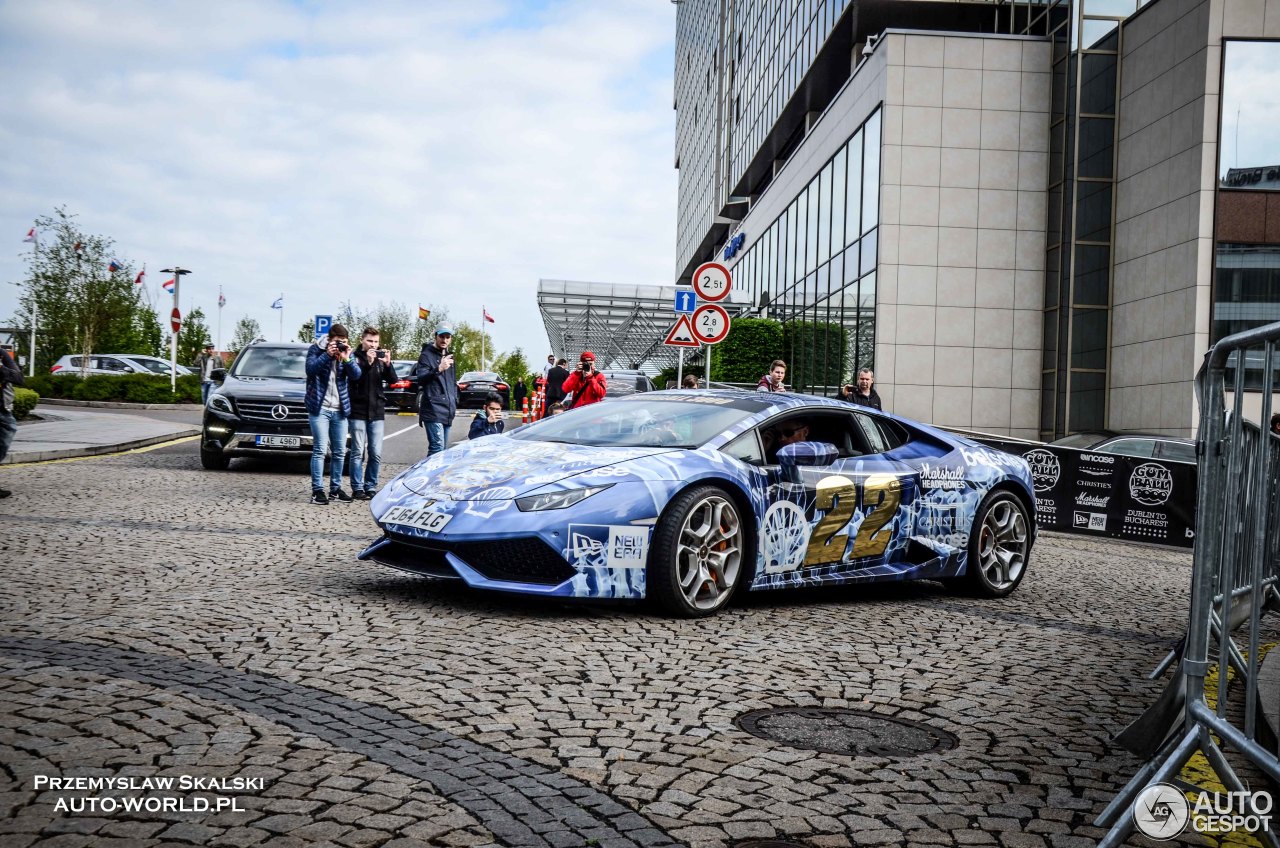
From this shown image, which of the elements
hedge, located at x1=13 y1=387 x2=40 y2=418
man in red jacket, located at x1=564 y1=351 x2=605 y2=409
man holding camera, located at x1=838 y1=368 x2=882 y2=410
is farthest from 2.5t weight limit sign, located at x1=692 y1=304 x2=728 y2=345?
hedge, located at x1=13 y1=387 x2=40 y2=418

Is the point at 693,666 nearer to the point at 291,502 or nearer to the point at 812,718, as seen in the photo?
the point at 812,718

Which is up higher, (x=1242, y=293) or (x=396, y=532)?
(x=1242, y=293)

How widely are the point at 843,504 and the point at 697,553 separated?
4.01 ft

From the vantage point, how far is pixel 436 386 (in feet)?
42.9

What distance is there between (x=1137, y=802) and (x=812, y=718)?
133 centimetres

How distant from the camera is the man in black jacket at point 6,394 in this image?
10938 mm

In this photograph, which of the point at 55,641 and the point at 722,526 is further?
the point at 722,526

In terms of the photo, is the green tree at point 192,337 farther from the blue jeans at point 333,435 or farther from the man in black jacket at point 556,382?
the blue jeans at point 333,435

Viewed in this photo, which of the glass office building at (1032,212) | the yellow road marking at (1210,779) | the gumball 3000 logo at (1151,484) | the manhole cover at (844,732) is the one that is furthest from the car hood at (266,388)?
the glass office building at (1032,212)

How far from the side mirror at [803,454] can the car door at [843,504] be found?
4 centimetres

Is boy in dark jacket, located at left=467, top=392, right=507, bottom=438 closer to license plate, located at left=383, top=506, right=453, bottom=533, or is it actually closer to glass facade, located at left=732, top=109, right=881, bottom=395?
license plate, located at left=383, top=506, right=453, bottom=533

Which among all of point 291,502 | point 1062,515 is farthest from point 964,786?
point 1062,515

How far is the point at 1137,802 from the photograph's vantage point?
3230 mm

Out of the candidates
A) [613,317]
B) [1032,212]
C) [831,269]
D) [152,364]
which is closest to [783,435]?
[1032,212]
